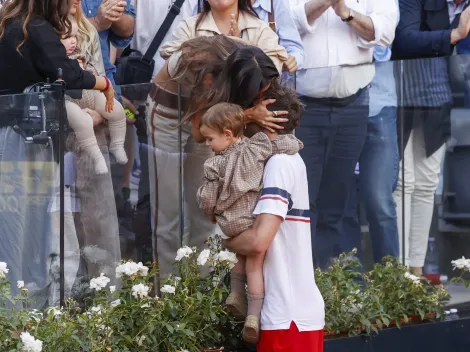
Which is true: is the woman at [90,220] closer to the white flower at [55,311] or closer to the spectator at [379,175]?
the white flower at [55,311]

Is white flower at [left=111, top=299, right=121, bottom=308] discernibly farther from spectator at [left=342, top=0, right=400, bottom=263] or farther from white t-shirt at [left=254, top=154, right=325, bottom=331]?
spectator at [left=342, top=0, right=400, bottom=263]

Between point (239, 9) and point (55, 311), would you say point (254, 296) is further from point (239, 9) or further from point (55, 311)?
point (239, 9)

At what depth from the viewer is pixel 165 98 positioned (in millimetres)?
5977

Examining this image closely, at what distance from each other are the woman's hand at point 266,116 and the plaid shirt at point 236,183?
0.08 meters

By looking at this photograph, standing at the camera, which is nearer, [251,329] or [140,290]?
[251,329]

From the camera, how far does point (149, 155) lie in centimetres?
→ 595

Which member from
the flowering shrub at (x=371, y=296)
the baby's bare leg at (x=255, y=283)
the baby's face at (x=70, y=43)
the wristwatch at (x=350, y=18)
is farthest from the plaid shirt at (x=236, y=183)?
the wristwatch at (x=350, y=18)

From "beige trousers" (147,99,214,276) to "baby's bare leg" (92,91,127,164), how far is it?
8.2 inches

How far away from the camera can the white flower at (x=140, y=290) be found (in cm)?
504

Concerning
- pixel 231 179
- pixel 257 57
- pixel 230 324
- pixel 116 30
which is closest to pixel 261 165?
pixel 231 179

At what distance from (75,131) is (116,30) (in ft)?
5.98

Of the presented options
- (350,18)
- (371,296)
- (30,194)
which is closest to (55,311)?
(30,194)

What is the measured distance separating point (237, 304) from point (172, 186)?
1.16 meters

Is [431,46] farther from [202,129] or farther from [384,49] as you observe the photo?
[202,129]
